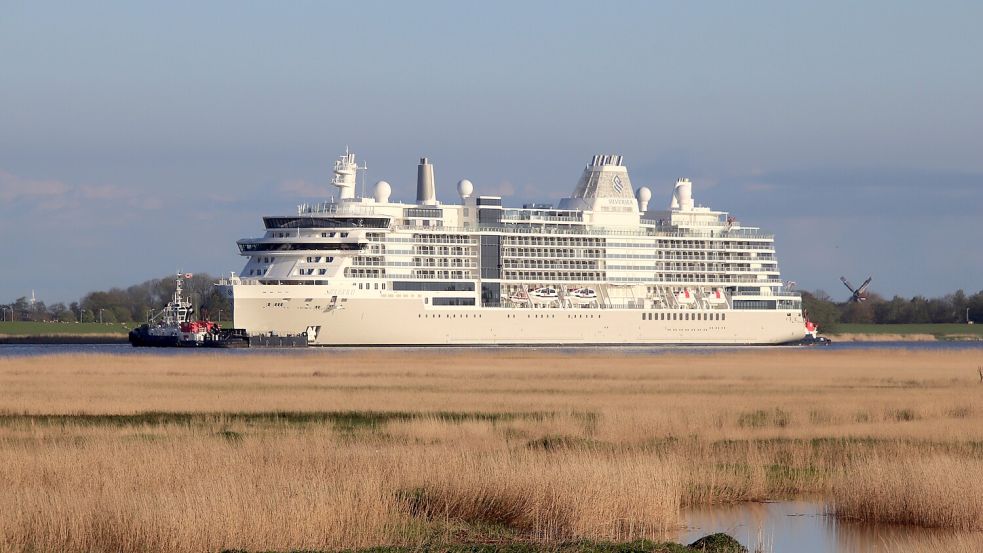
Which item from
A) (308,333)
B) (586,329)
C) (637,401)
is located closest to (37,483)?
(637,401)

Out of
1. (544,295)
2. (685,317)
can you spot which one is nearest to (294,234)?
(544,295)

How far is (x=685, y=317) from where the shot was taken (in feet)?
440

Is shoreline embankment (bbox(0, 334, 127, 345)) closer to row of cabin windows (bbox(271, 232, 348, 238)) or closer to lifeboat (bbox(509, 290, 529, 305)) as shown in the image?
row of cabin windows (bbox(271, 232, 348, 238))

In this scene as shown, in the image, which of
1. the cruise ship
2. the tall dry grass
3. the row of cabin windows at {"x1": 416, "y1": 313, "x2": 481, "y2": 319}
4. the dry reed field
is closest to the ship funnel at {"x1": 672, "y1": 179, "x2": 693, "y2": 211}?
the cruise ship

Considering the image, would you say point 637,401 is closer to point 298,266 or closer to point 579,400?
point 579,400

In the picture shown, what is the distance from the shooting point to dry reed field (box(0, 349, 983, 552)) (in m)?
21.9

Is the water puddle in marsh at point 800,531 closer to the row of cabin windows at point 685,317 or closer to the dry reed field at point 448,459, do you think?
the dry reed field at point 448,459

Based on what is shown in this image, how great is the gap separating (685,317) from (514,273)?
17.1 meters

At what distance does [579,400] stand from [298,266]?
2824 inches

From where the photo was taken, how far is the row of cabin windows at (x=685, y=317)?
132 metres

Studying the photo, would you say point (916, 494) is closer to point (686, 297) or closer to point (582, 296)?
point (582, 296)

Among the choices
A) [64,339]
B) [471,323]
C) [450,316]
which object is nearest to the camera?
[450,316]

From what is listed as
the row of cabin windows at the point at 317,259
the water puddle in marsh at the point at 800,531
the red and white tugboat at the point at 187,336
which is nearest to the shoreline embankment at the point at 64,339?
the red and white tugboat at the point at 187,336

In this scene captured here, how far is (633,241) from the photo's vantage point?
5364 inches
